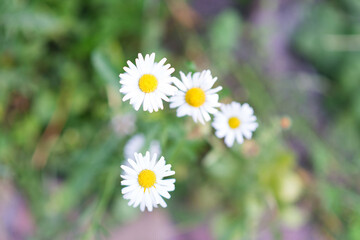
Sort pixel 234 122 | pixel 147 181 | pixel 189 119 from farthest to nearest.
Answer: pixel 189 119
pixel 234 122
pixel 147 181

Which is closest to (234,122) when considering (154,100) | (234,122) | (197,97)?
(234,122)

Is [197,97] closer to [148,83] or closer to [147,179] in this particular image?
[148,83]

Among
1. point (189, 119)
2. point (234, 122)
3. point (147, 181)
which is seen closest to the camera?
point (147, 181)

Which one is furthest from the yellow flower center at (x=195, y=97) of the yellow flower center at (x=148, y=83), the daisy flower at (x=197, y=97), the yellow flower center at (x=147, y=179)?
the yellow flower center at (x=147, y=179)

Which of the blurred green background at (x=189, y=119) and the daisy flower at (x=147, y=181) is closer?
the daisy flower at (x=147, y=181)

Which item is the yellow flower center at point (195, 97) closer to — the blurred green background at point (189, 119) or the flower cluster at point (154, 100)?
the flower cluster at point (154, 100)
